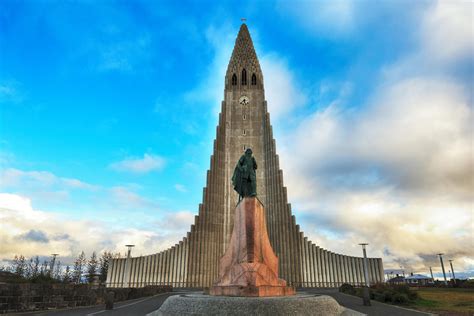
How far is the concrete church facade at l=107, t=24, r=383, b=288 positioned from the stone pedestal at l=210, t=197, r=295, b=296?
64.4 ft

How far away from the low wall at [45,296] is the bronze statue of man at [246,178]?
740 cm

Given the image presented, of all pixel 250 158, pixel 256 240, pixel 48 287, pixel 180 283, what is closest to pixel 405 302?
pixel 256 240

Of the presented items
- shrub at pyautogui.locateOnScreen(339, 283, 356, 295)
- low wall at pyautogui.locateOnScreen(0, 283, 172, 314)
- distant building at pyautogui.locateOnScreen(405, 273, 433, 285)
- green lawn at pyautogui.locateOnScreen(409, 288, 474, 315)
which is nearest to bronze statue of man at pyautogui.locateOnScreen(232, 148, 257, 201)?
green lawn at pyautogui.locateOnScreen(409, 288, 474, 315)

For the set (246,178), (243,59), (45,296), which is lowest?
(45,296)

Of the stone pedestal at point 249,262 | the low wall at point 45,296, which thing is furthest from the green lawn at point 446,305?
the low wall at point 45,296

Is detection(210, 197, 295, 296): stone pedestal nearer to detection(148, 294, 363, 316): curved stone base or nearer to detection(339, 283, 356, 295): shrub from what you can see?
detection(148, 294, 363, 316): curved stone base

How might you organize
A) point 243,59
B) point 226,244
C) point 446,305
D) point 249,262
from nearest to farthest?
point 249,262, point 446,305, point 226,244, point 243,59

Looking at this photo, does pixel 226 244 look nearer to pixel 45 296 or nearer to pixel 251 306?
pixel 45 296

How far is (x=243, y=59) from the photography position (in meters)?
37.8

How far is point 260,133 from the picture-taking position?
33844mm

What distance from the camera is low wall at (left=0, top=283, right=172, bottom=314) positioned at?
8.18 meters

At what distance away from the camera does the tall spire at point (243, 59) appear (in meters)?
37.2

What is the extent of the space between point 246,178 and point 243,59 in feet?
103

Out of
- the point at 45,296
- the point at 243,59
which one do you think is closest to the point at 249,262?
the point at 45,296
